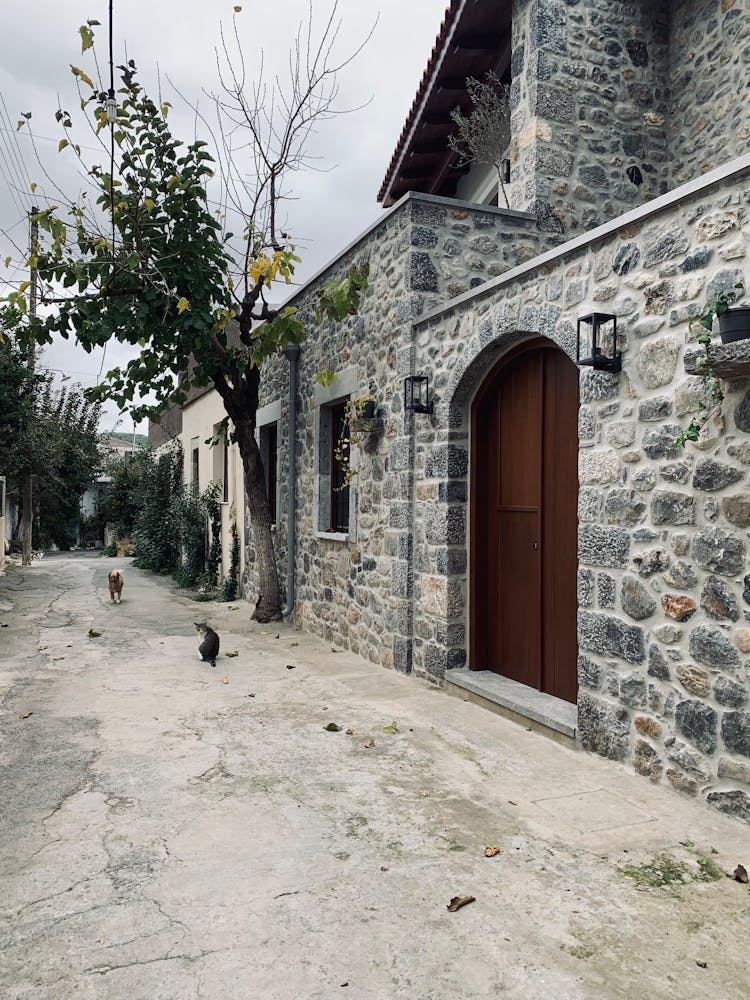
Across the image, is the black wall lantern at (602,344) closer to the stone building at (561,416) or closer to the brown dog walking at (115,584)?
the stone building at (561,416)

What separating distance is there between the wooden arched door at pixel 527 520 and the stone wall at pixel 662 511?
486mm

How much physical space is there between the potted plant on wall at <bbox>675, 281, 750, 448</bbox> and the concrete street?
1649mm

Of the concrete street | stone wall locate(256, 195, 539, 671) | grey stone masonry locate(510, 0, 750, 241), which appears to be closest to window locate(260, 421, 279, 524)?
stone wall locate(256, 195, 539, 671)

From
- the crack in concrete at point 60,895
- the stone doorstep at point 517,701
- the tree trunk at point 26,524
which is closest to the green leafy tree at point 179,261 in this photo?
the stone doorstep at point 517,701

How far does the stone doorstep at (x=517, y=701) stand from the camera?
4113 millimetres

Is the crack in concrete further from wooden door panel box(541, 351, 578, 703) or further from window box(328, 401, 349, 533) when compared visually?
window box(328, 401, 349, 533)

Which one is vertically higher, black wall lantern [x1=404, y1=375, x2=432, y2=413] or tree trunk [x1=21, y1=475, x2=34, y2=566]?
black wall lantern [x1=404, y1=375, x2=432, y2=413]

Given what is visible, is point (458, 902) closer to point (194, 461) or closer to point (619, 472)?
point (619, 472)

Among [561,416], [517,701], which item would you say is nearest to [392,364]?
[561,416]

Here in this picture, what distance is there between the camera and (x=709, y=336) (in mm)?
3055

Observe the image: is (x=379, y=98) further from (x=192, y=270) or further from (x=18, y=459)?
(x=18, y=459)

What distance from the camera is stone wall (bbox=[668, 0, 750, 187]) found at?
18.9ft

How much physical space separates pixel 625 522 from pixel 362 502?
321 cm

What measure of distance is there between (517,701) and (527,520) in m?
1.17
